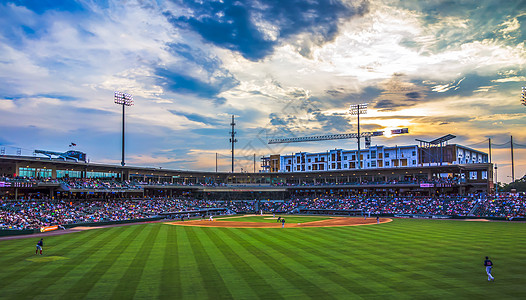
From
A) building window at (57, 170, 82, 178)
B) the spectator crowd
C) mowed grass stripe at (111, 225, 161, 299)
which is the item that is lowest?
the spectator crowd

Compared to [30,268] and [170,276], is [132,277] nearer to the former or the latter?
Result: [170,276]

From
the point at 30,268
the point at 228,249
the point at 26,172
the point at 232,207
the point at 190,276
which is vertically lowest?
the point at 232,207

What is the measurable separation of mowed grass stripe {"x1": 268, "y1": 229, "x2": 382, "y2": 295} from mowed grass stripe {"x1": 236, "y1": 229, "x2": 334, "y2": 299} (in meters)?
0.99

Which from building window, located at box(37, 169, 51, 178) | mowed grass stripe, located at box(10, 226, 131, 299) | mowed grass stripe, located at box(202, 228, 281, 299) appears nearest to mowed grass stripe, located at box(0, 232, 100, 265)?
mowed grass stripe, located at box(10, 226, 131, 299)

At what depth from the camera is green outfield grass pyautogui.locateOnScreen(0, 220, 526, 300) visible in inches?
651

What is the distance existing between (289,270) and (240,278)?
3311 millimetres

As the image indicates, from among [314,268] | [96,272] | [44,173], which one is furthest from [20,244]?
[44,173]

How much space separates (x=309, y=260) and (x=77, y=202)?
175 feet

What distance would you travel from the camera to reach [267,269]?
834 inches

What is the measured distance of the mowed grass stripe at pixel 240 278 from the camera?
53.8 ft

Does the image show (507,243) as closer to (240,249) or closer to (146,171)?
(240,249)

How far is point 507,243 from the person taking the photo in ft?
98.3

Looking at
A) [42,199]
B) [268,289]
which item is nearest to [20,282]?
[268,289]

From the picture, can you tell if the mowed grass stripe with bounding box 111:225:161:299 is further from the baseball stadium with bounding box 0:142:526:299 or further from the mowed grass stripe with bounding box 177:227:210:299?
the mowed grass stripe with bounding box 177:227:210:299
